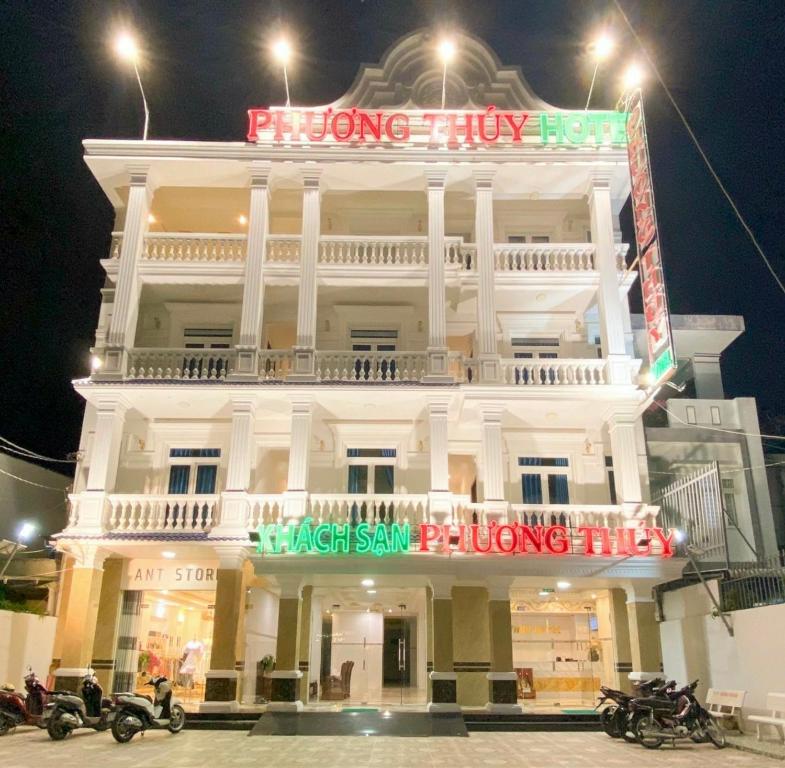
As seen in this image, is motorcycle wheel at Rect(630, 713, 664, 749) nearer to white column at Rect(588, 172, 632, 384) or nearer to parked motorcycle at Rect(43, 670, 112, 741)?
white column at Rect(588, 172, 632, 384)

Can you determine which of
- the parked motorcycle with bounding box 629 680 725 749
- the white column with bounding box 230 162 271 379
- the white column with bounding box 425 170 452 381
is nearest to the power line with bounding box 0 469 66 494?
the white column with bounding box 230 162 271 379

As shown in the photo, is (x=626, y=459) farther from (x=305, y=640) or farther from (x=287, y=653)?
(x=287, y=653)

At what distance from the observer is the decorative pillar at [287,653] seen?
17125 millimetres

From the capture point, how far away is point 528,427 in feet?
71.1

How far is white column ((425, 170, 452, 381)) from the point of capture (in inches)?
789

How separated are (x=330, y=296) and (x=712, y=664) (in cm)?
1412

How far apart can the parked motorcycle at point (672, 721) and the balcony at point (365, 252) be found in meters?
11.8

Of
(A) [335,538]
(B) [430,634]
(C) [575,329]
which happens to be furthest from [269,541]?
(C) [575,329]

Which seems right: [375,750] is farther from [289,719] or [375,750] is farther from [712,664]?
[712,664]

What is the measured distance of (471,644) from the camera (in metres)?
19.0

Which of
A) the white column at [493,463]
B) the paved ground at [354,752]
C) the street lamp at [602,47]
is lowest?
the paved ground at [354,752]

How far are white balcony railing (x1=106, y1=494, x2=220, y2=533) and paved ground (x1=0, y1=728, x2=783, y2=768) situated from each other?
5102 millimetres

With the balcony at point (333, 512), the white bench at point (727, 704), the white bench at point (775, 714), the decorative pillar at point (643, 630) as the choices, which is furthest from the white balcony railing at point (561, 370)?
the white bench at point (775, 714)

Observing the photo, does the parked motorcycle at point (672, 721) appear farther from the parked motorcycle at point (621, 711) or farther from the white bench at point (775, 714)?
the white bench at point (775, 714)
